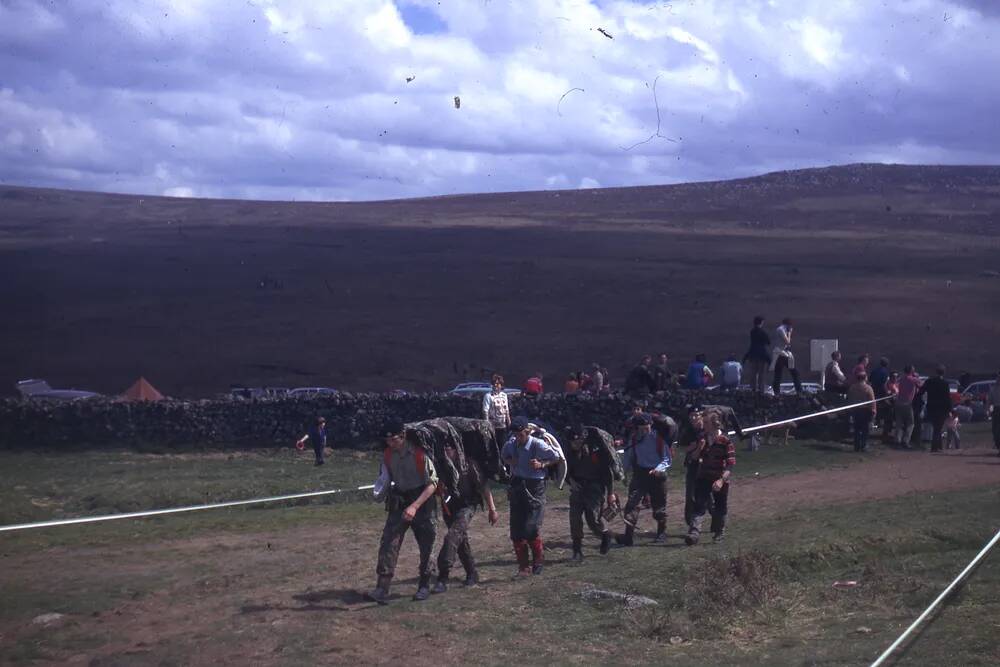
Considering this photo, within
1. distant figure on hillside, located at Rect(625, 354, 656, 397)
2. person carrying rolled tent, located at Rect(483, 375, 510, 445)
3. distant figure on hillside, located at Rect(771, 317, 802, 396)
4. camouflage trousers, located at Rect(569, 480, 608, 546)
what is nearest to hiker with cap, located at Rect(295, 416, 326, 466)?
person carrying rolled tent, located at Rect(483, 375, 510, 445)

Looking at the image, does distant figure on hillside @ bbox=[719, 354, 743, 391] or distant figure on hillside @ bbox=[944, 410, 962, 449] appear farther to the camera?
distant figure on hillside @ bbox=[719, 354, 743, 391]

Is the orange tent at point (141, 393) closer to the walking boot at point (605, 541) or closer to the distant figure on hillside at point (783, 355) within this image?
the distant figure on hillside at point (783, 355)

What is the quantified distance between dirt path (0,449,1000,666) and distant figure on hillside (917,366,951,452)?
14.1 feet

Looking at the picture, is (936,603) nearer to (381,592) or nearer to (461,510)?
(461,510)

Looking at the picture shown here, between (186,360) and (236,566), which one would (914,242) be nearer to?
(186,360)

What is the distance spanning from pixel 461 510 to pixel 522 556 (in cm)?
113

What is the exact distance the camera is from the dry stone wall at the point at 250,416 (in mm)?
24406

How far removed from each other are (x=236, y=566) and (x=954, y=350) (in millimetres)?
39405

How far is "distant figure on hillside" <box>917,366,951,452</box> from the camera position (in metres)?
21.8

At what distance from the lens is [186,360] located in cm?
4706

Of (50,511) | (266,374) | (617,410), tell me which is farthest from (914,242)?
(50,511)

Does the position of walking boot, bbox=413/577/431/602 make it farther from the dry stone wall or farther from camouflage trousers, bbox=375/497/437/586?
the dry stone wall

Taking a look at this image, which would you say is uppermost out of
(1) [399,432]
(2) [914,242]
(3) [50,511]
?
(2) [914,242]

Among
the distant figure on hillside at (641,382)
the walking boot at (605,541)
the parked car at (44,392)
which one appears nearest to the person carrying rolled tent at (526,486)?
the walking boot at (605,541)
